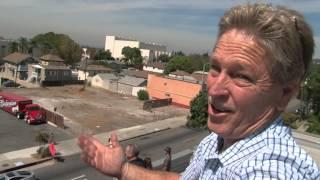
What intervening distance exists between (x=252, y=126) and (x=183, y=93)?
45188 mm

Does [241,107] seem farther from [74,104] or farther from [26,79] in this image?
[26,79]

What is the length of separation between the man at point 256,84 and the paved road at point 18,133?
23921mm

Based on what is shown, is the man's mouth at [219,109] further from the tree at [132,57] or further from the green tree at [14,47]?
the tree at [132,57]

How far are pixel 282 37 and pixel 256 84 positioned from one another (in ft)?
0.89

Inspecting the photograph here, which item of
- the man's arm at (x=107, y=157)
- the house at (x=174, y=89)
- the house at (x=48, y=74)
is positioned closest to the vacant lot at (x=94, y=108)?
the house at (x=174, y=89)

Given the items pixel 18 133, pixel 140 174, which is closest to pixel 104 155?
pixel 140 174

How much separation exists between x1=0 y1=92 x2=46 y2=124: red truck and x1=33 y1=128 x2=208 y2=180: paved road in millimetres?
7744

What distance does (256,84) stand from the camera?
2.12 metres

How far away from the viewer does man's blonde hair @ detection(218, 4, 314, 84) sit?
6.82 ft

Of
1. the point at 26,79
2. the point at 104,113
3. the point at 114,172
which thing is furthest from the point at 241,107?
the point at 26,79

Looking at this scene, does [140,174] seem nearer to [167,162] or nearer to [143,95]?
[167,162]

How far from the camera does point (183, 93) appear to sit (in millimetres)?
47344

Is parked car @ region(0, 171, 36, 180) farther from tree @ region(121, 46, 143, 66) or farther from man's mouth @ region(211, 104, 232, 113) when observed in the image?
tree @ region(121, 46, 143, 66)

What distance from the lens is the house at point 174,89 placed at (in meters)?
46.6
